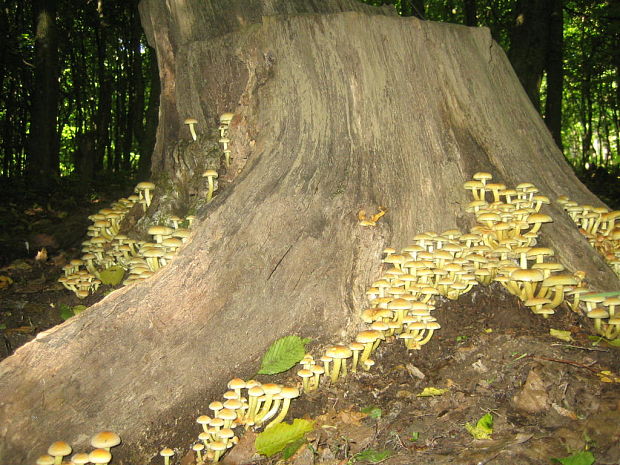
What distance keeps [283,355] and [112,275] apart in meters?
3.13

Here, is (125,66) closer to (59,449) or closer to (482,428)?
(59,449)

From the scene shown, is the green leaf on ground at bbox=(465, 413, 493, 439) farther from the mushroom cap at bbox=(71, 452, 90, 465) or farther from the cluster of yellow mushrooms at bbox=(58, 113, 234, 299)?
the cluster of yellow mushrooms at bbox=(58, 113, 234, 299)

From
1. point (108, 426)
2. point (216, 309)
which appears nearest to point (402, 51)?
point (216, 309)

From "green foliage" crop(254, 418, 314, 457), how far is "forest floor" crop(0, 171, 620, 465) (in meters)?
0.08

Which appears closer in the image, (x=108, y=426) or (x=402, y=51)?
(x=108, y=426)

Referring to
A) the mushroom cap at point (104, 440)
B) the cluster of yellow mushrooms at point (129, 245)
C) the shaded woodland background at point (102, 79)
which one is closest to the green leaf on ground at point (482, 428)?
the mushroom cap at point (104, 440)

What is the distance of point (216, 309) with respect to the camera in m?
3.62

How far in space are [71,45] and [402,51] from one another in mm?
24256

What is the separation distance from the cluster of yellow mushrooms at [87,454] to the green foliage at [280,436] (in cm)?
95

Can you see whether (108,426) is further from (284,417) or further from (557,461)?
(557,461)

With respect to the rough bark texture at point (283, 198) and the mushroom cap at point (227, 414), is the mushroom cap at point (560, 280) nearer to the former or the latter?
the rough bark texture at point (283, 198)

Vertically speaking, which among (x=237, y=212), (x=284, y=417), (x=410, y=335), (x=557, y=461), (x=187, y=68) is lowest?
(x=284, y=417)

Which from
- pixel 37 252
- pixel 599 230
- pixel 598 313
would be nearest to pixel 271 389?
pixel 598 313

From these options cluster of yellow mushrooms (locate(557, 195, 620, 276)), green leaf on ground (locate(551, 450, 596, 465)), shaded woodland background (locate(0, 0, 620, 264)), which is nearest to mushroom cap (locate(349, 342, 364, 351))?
green leaf on ground (locate(551, 450, 596, 465))
